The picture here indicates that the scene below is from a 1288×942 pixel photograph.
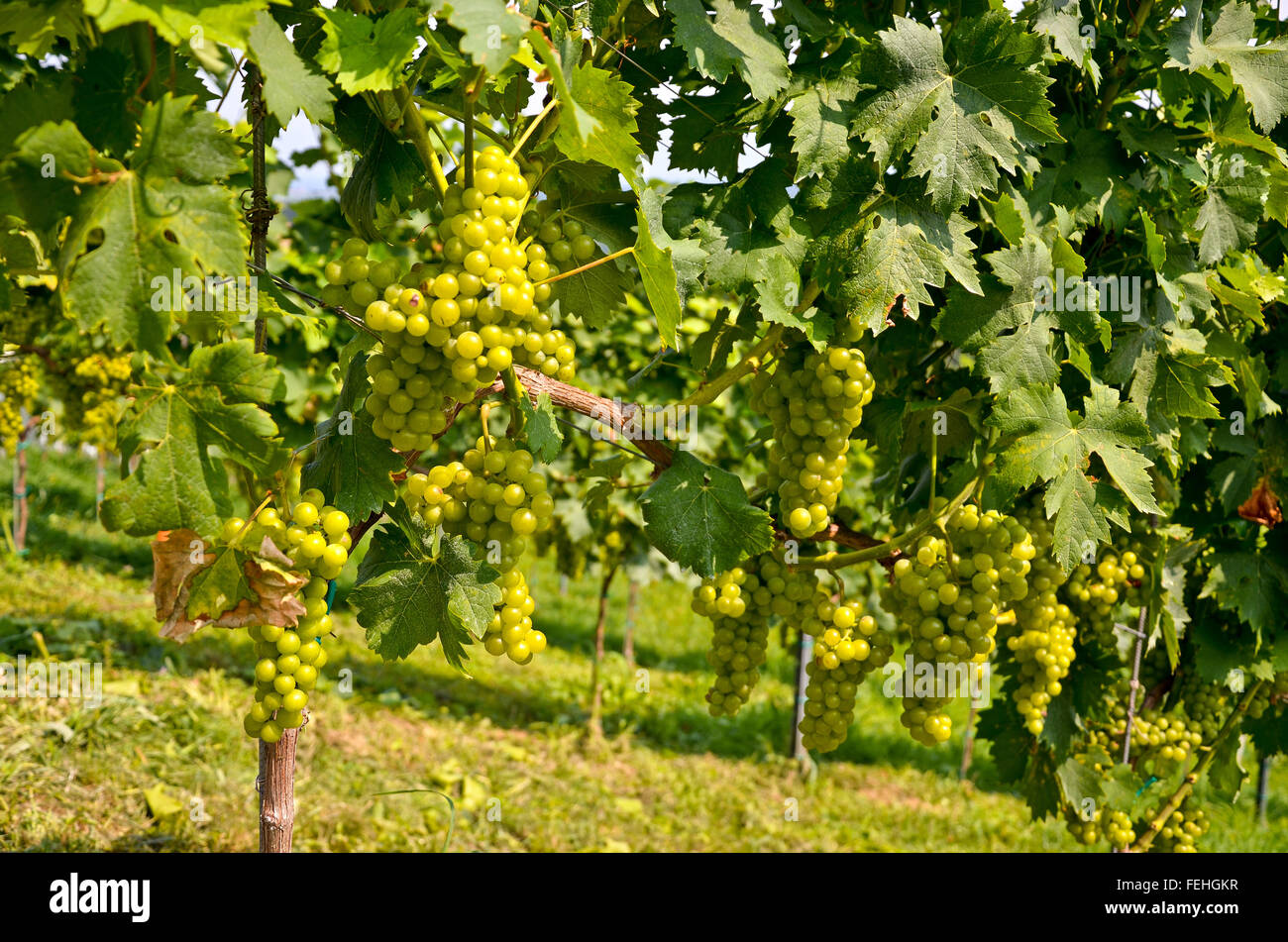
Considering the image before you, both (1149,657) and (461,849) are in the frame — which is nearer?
(1149,657)

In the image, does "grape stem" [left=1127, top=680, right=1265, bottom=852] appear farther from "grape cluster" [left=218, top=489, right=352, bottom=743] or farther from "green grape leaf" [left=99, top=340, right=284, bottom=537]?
"green grape leaf" [left=99, top=340, right=284, bottom=537]

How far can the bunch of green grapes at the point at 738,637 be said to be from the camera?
7.15 ft

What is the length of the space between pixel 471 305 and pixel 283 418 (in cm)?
405

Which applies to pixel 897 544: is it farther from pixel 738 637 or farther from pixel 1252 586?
pixel 1252 586

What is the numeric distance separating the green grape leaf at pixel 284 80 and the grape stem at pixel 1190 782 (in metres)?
3.19

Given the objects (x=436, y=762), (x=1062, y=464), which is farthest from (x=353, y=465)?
(x=436, y=762)

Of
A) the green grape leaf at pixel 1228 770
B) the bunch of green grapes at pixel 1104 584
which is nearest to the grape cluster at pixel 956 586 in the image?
the bunch of green grapes at pixel 1104 584

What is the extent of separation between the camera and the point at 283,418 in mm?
5125

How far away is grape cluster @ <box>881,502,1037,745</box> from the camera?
211 centimetres

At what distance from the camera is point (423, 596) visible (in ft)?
5.27

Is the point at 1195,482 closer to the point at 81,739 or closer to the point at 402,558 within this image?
the point at 402,558

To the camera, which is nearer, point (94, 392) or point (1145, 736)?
point (1145, 736)

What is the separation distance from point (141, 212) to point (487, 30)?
1.62 feet

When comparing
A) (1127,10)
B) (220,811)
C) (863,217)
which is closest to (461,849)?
(220,811)
